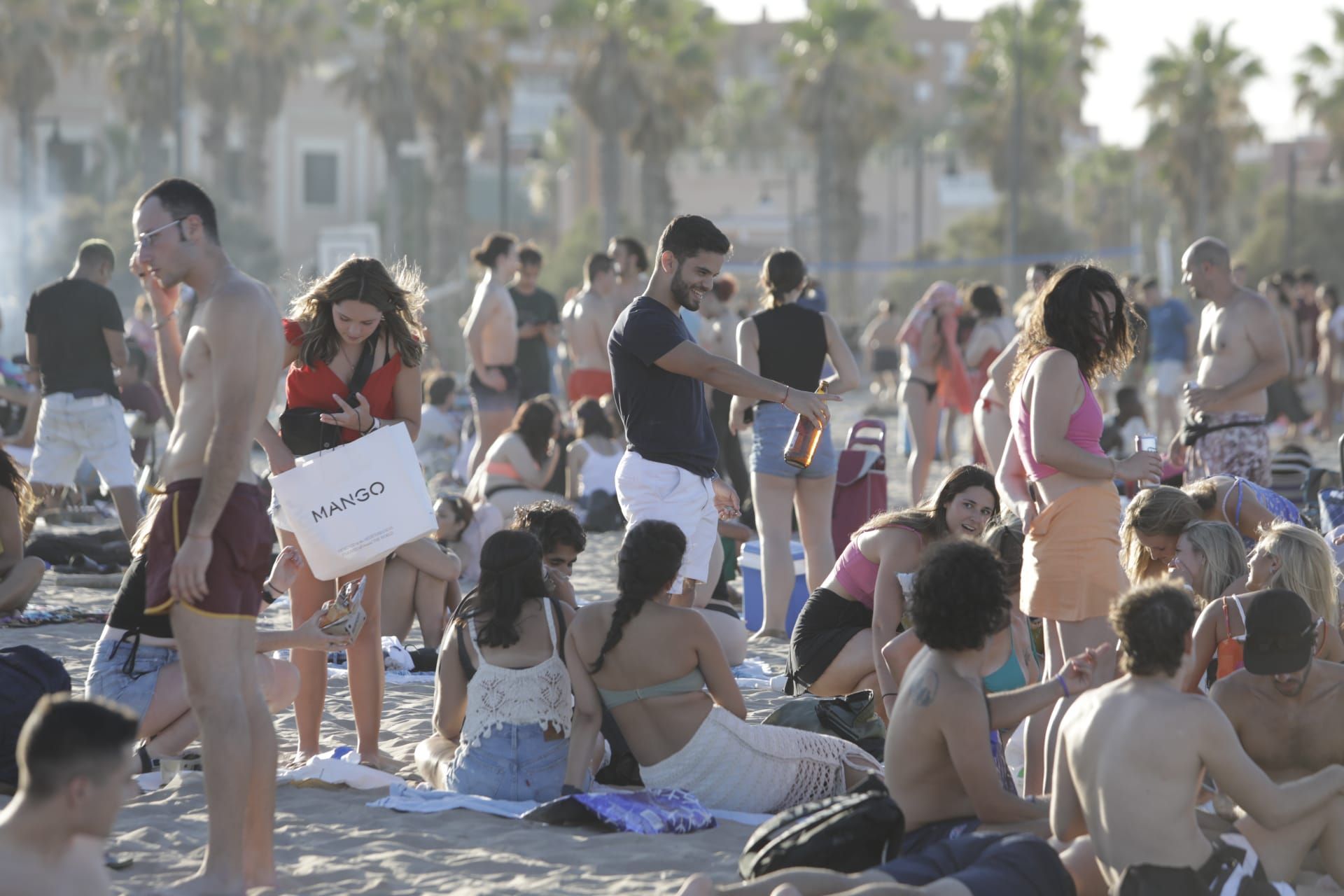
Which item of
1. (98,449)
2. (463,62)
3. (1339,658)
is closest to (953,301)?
(98,449)

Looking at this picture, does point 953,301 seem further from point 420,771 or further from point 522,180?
point 522,180

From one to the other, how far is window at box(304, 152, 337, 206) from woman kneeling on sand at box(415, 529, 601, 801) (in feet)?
140

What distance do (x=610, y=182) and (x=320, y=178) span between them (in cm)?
1401

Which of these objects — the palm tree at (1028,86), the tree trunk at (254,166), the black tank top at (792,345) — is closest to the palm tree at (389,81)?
the tree trunk at (254,166)

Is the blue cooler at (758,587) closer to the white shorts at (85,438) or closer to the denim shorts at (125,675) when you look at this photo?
the denim shorts at (125,675)

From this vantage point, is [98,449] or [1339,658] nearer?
[1339,658]

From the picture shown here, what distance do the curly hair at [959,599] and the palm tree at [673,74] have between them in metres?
32.3

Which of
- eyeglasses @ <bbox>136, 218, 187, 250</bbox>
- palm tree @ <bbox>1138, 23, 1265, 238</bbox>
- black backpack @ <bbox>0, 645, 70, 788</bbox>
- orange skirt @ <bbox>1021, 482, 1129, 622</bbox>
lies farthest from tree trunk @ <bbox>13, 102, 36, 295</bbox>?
orange skirt @ <bbox>1021, 482, 1129, 622</bbox>

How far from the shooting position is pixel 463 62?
34781mm

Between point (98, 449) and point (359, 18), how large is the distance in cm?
2839

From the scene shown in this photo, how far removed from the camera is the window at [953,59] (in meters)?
85.7

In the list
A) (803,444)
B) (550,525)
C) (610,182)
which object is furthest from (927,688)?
(610,182)

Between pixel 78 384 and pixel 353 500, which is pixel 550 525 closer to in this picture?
pixel 353 500

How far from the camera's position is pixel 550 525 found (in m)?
5.41
